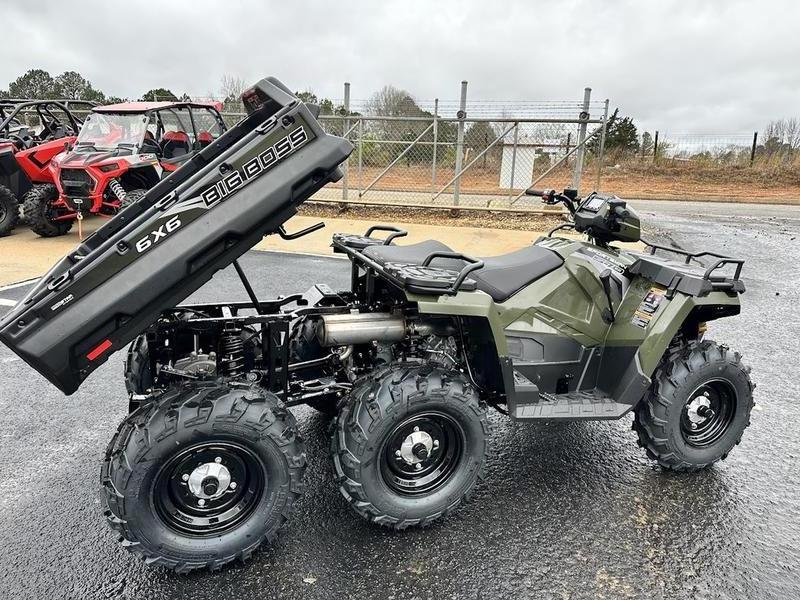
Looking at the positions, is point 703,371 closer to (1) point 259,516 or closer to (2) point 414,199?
(1) point 259,516

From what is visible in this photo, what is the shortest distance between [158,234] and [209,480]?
3.48 ft

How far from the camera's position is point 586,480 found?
3.29 metres

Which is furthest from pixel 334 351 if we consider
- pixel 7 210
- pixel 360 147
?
pixel 360 147

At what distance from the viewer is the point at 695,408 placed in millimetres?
3371

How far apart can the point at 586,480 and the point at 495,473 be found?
0.51 meters

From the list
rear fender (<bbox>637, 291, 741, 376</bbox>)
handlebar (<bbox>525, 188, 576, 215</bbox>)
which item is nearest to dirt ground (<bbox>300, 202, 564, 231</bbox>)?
handlebar (<bbox>525, 188, 576, 215</bbox>)

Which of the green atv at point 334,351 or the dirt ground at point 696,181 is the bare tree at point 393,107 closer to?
the dirt ground at point 696,181

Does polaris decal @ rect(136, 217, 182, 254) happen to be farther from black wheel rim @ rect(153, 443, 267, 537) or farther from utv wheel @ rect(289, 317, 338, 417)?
utv wheel @ rect(289, 317, 338, 417)

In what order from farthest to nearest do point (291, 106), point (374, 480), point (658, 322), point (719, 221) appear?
point (719, 221) → point (658, 322) → point (374, 480) → point (291, 106)

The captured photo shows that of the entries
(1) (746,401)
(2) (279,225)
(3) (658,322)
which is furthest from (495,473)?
(2) (279,225)

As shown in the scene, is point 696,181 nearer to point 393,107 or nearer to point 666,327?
point 393,107

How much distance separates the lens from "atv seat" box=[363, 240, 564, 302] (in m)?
3.13

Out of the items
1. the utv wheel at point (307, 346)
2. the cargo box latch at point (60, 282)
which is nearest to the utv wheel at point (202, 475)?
the cargo box latch at point (60, 282)

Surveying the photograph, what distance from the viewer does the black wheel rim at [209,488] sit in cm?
245
